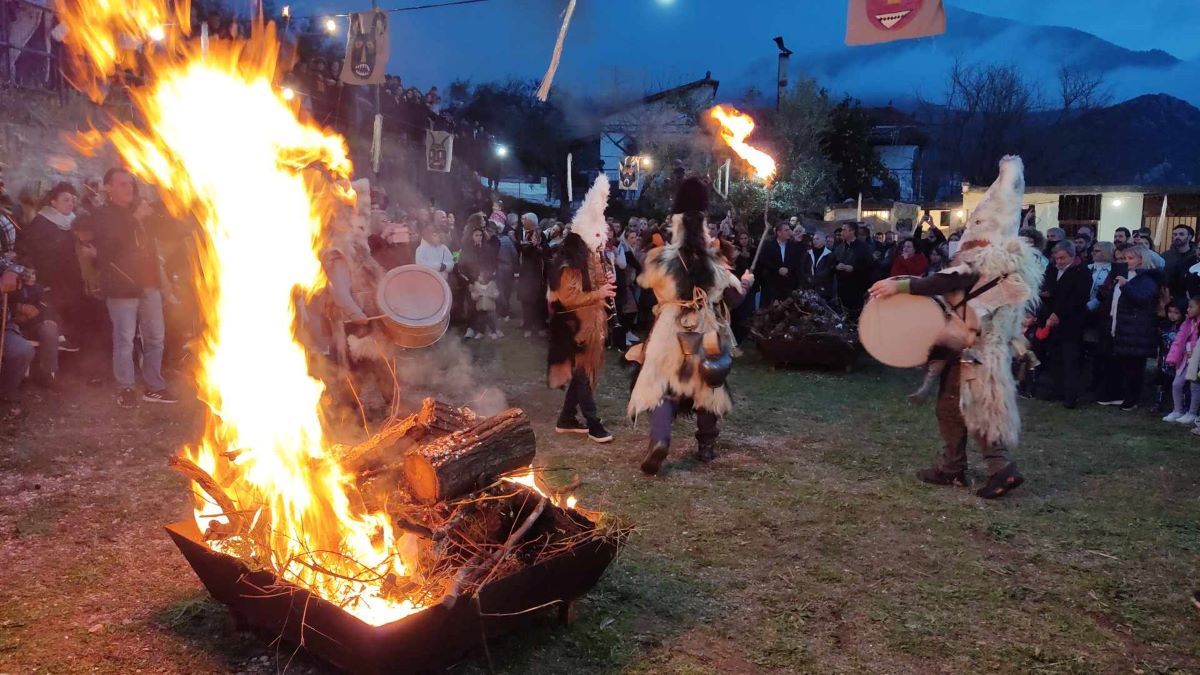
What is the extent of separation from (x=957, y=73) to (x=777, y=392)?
30743mm

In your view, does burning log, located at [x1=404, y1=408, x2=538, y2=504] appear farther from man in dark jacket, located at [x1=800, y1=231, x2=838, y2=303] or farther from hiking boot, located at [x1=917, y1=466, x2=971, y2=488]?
man in dark jacket, located at [x1=800, y1=231, x2=838, y2=303]

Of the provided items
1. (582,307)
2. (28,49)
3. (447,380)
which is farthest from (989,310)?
(28,49)

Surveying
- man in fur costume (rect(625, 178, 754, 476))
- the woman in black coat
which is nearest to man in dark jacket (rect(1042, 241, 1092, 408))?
the woman in black coat

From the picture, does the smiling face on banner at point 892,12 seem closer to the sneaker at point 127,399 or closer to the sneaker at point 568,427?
the sneaker at point 568,427

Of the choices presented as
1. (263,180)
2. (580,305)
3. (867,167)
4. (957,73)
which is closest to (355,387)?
(580,305)

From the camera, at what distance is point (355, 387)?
7.03m

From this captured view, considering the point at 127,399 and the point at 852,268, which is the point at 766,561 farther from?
the point at 852,268

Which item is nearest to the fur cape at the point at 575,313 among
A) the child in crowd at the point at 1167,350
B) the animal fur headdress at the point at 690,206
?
the animal fur headdress at the point at 690,206

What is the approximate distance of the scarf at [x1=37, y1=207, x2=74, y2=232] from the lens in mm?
8094

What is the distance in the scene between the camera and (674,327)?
611cm

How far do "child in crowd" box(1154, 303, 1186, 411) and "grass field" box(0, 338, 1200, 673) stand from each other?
1.52 meters

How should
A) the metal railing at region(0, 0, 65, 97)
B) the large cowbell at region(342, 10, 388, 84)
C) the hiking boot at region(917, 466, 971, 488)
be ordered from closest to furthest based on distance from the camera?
the hiking boot at region(917, 466, 971, 488) < the metal railing at region(0, 0, 65, 97) < the large cowbell at region(342, 10, 388, 84)

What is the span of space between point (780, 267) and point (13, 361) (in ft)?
31.2

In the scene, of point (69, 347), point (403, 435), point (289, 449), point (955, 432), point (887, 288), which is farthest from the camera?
point (69, 347)
